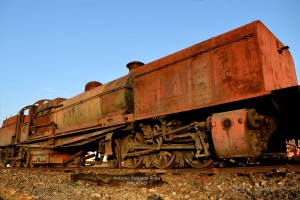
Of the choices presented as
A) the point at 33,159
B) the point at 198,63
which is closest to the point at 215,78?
the point at 198,63

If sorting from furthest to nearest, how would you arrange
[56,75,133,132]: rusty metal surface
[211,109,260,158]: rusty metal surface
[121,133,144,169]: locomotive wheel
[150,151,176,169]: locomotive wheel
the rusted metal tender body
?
[56,75,133,132]: rusty metal surface < [121,133,144,169]: locomotive wheel < [150,151,176,169]: locomotive wheel < the rusted metal tender body < [211,109,260,158]: rusty metal surface

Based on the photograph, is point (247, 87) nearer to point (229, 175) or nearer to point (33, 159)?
point (229, 175)

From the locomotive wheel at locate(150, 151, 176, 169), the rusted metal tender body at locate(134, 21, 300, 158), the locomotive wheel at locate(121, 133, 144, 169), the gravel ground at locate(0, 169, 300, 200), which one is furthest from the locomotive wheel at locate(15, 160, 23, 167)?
the rusted metal tender body at locate(134, 21, 300, 158)

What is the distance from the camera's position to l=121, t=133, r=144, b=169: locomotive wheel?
876 cm

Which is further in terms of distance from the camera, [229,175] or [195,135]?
[195,135]

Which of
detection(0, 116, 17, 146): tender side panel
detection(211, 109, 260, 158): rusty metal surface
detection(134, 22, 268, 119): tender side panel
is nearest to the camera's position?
detection(211, 109, 260, 158): rusty metal surface

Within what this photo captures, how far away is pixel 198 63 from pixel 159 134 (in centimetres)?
243

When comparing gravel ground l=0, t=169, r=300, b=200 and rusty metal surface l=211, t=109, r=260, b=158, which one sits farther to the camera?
rusty metal surface l=211, t=109, r=260, b=158

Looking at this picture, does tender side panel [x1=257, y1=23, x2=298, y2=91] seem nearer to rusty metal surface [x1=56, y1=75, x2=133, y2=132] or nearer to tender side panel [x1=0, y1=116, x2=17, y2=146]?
rusty metal surface [x1=56, y1=75, x2=133, y2=132]

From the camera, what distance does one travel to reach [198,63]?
705 cm

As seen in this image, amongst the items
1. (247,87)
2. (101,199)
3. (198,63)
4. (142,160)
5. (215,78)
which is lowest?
(101,199)

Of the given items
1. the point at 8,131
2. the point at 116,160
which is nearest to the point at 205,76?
the point at 116,160

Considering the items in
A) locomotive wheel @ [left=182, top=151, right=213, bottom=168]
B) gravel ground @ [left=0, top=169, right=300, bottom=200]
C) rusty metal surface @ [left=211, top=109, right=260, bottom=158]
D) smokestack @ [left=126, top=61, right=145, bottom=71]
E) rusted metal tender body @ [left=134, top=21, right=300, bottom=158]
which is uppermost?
smokestack @ [left=126, top=61, right=145, bottom=71]

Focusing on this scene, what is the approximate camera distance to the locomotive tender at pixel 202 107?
589 cm
